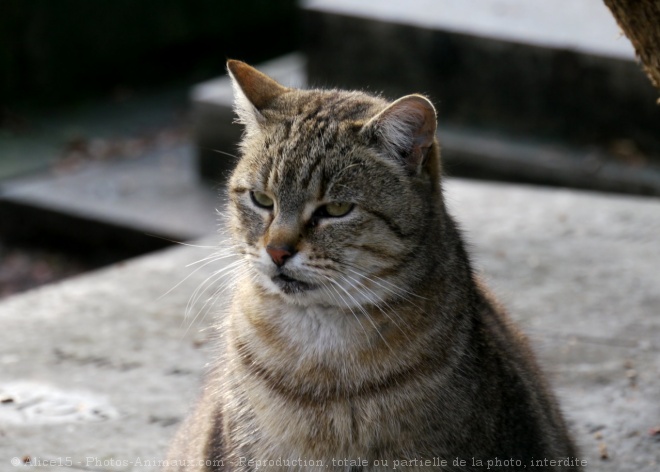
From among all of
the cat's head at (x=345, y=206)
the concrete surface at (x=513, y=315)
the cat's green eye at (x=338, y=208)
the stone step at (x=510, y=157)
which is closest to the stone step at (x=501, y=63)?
the stone step at (x=510, y=157)

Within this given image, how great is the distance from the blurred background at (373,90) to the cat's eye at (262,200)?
4222 mm

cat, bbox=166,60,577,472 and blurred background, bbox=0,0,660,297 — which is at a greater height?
cat, bbox=166,60,577,472

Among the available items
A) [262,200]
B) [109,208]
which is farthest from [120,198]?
[262,200]

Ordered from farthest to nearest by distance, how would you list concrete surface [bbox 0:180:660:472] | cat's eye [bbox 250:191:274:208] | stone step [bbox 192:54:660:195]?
stone step [bbox 192:54:660:195]
concrete surface [bbox 0:180:660:472]
cat's eye [bbox 250:191:274:208]

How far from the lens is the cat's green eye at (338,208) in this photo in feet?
10.0

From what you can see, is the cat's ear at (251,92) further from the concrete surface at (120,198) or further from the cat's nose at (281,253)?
the concrete surface at (120,198)

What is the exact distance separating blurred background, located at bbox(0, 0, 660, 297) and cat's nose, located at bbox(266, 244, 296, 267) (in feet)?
14.5

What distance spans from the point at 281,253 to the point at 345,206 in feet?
0.76

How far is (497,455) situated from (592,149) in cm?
512

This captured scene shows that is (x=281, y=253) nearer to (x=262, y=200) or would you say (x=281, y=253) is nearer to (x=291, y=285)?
(x=291, y=285)

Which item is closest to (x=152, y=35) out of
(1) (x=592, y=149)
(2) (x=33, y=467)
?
(1) (x=592, y=149)

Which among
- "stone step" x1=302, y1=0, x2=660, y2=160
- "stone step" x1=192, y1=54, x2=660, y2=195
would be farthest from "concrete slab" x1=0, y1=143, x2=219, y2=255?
"stone step" x1=302, y1=0, x2=660, y2=160

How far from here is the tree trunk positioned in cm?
330

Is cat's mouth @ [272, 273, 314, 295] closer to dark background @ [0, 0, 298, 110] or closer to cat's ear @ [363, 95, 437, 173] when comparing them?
cat's ear @ [363, 95, 437, 173]
